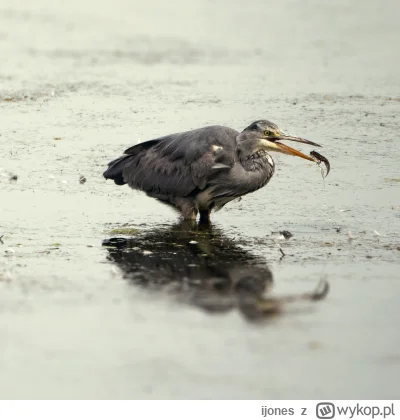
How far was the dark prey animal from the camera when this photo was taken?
385 inches

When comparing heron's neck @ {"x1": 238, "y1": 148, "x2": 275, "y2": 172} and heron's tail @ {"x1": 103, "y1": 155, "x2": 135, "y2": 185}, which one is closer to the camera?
heron's neck @ {"x1": 238, "y1": 148, "x2": 275, "y2": 172}

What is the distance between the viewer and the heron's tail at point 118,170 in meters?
10.5

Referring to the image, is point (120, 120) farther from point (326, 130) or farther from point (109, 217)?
point (109, 217)

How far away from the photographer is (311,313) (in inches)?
296

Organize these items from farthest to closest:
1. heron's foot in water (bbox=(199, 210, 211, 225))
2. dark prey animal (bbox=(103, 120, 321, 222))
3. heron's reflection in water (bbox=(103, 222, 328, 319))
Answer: heron's foot in water (bbox=(199, 210, 211, 225))
dark prey animal (bbox=(103, 120, 321, 222))
heron's reflection in water (bbox=(103, 222, 328, 319))

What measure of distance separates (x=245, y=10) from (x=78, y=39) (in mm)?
4038

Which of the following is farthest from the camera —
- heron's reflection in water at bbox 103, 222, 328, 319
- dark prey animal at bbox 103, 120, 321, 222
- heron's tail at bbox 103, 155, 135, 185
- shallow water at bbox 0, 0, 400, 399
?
heron's tail at bbox 103, 155, 135, 185

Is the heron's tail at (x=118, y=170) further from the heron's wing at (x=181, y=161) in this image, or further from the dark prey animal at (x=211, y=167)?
the dark prey animal at (x=211, y=167)

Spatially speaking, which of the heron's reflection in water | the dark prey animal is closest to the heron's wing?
the dark prey animal

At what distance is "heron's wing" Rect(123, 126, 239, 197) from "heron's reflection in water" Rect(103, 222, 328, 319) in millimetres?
398

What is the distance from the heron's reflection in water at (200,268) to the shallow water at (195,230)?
1.0 inches

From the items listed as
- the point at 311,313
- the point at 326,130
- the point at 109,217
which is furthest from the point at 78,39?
the point at 311,313

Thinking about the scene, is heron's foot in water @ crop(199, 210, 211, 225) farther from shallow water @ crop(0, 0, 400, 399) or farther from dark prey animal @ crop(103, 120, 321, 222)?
shallow water @ crop(0, 0, 400, 399)

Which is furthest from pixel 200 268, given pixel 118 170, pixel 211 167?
pixel 118 170
